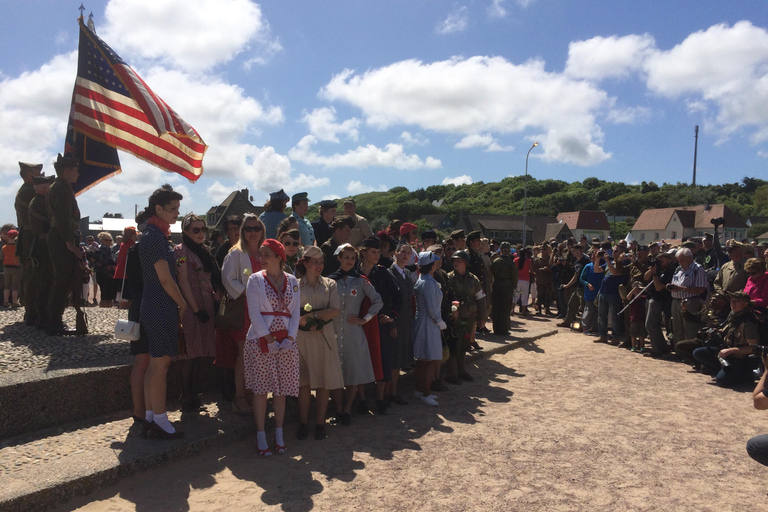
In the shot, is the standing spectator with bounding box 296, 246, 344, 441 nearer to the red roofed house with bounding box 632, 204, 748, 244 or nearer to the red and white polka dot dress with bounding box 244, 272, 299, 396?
the red and white polka dot dress with bounding box 244, 272, 299, 396

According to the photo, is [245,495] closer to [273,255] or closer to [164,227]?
[273,255]

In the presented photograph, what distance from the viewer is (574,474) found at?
4195mm

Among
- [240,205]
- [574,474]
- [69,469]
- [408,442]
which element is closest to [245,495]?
[69,469]

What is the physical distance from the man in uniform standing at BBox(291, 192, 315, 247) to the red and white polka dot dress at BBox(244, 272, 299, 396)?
210cm

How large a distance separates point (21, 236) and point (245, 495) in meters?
5.06

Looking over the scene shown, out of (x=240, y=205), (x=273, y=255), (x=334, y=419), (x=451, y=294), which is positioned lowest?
(x=334, y=419)

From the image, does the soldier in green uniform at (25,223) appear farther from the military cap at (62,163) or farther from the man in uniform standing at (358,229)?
the man in uniform standing at (358,229)

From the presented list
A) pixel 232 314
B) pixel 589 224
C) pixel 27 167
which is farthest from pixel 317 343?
pixel 589 224

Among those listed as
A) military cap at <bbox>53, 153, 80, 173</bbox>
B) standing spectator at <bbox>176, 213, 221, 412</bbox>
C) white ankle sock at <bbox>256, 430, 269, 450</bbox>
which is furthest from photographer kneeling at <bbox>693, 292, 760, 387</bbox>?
military cap at <bbox>53, 153, 80, 173</bbox>

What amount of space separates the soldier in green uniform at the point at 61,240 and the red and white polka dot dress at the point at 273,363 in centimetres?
295

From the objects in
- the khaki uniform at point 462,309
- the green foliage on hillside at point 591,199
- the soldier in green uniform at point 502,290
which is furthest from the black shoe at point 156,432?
the green foliage on hillside at point 591,199

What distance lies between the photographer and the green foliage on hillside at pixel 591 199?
109125mm

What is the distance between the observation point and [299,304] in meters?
4.43

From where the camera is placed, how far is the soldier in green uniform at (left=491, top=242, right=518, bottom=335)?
10.3 metres
